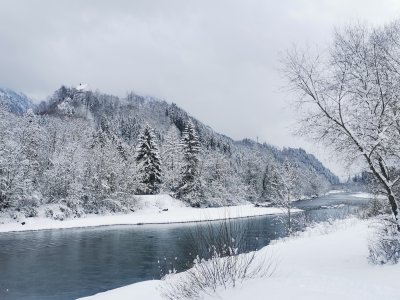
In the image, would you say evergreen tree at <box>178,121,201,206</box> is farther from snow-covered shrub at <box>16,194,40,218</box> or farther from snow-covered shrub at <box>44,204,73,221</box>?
snow-covered shrub at <box>16,194,40,218</box>

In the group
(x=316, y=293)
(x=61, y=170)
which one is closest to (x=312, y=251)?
(x=316, y=293)

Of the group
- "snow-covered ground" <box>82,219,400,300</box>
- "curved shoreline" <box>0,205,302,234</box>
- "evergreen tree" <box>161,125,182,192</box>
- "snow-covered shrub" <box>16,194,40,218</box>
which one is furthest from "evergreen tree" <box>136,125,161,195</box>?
"snow-covered ground" <box>82,219,400,300</box>

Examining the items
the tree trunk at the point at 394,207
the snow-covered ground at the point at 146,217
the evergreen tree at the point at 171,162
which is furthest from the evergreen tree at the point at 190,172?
the tree trunk at the point at 394,207

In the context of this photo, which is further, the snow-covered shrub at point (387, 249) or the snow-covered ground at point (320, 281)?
the snow-covered shrub at point (387, 249)

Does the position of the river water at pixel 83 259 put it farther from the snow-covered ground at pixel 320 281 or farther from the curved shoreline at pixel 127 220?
the curved shoreline at pixel 127 220

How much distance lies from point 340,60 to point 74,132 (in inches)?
3312

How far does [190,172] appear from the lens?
6494cm

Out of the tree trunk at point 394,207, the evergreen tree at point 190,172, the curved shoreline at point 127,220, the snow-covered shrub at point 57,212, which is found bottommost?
the curved shoreline at point 127,220

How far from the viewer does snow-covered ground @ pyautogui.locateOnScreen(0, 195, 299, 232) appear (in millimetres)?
42562

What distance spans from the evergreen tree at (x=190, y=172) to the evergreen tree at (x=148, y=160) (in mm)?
4791

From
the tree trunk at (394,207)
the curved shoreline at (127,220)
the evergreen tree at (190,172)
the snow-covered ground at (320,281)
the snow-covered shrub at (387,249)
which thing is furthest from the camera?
the evergreen tree at (190,172)

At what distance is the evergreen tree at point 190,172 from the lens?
6425 centimetres

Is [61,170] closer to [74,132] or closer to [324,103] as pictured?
[74,132]

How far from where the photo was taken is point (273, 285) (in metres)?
8.65
